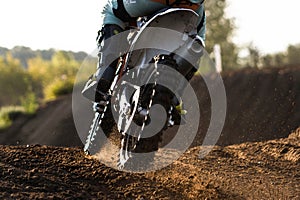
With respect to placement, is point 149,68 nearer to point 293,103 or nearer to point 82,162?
point 82,162

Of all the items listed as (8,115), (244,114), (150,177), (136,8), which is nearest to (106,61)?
(136,8)

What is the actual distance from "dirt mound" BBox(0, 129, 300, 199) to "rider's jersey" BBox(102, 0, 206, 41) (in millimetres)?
1527

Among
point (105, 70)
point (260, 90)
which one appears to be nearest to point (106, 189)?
point (105, 70)

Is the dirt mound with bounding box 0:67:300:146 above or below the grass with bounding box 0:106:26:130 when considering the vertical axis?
above

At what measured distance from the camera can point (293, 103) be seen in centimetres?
1136

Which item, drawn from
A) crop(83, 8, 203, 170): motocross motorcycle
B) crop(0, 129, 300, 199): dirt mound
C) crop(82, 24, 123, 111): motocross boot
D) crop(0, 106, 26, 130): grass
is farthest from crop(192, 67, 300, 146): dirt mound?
crop(0, 106, 26, 130): grass

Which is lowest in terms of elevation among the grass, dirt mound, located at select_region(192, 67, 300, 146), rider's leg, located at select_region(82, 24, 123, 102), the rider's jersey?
the grass

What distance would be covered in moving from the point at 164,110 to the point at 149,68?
0.46 meters

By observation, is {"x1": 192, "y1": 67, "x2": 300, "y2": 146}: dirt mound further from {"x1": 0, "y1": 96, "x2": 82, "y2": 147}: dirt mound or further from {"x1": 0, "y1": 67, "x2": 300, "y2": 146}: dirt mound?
{"x1": 0, "y1": 96, "x2": 82, "y2": 147}: dirt mound

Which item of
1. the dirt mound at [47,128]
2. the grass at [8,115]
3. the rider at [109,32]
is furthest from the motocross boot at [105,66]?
the grass at [8,115]

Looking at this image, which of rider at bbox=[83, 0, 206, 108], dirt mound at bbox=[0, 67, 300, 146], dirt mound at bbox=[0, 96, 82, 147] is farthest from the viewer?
dirt mound at bbox=[0, 96, 82, 147]

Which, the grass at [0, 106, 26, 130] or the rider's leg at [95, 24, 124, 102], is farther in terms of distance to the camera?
the grass at [0, 106, 26, 130]

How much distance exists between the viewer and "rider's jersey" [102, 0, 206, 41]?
4.63 m

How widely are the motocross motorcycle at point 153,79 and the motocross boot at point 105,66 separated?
0.41 m
